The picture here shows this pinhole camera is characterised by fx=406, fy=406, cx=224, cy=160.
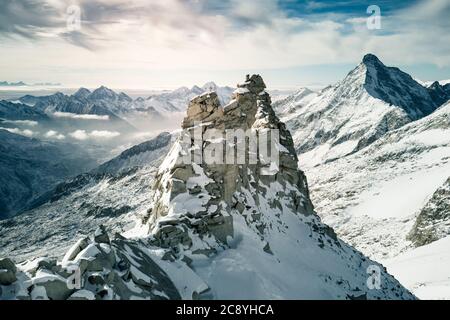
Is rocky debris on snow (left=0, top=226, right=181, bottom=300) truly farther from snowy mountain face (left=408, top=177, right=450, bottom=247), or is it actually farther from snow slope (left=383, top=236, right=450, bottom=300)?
snowy mountain face (left=408, top=177, right=450, bottom=247)

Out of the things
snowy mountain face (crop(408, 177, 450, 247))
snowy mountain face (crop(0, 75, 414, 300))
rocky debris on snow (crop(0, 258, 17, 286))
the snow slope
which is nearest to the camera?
rocky debris on snow (crop(0, 258, 17, 286))

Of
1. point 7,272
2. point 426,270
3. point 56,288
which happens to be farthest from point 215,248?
point 426,270

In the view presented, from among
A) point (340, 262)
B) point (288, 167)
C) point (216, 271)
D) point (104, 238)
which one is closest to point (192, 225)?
point (216, 271)

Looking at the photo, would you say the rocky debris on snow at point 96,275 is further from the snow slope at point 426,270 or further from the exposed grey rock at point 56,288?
the snow slope at point 426,270

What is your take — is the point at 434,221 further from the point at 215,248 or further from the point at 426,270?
the point at 215,248

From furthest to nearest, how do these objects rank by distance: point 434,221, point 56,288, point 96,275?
point 434,221
point 96,275
point 56,288

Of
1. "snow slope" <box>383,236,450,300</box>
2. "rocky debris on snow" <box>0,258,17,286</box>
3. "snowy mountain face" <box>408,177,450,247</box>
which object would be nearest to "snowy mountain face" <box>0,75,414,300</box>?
"rocky debris on snow" <box>0,258,17,286</box>
